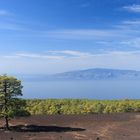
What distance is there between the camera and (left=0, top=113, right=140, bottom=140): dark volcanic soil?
154 feet

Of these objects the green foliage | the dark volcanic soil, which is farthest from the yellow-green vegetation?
the green foliage

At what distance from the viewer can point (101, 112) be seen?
2753 inches

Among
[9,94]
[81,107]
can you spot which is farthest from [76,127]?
[81,107]

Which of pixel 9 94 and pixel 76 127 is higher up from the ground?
pixel 9 94

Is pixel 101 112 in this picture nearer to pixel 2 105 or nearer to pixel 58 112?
pixel 58 112

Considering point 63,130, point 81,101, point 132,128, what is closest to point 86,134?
point 63,130

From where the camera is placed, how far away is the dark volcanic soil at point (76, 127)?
154ft

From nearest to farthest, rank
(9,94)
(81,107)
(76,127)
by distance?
(9,94), (76,127), (81,107)

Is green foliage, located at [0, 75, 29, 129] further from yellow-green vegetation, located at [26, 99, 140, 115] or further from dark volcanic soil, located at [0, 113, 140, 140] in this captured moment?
yellow-green vegetation, located at [26, 99, 140, 115]

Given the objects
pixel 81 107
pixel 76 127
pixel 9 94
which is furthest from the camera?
pixel 81 107

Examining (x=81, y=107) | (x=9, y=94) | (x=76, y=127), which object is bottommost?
(x=76, y=127)

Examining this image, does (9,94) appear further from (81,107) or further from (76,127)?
(81,107)

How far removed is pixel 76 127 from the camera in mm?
54125

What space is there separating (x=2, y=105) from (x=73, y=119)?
1345 cm
